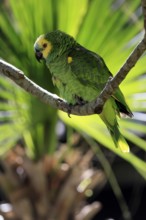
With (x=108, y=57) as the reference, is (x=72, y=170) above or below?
below

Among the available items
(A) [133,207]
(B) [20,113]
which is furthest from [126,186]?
(B) [20,113]

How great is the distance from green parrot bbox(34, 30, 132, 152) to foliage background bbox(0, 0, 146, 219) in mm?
46

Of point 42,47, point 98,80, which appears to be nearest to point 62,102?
point 98,80

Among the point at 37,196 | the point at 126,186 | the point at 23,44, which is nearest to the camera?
the point at 23,44

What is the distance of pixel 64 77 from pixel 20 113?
0.78 feet

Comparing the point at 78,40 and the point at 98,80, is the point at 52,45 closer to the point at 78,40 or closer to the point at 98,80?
the point at 78,40

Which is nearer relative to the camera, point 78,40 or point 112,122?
point 112,122

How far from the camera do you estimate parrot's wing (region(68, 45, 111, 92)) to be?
150 centimetres

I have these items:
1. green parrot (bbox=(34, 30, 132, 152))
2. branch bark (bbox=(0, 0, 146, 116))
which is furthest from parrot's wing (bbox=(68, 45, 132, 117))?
branch bark (bbox=(0, 0, 146, 116))

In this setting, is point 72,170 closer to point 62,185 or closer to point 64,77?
point 62,185

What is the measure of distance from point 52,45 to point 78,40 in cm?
8

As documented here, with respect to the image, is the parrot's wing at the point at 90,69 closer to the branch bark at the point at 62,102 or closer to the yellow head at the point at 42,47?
the yellow head at the point at 42,47

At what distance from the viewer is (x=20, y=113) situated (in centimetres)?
172

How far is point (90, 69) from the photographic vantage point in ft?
5.04
